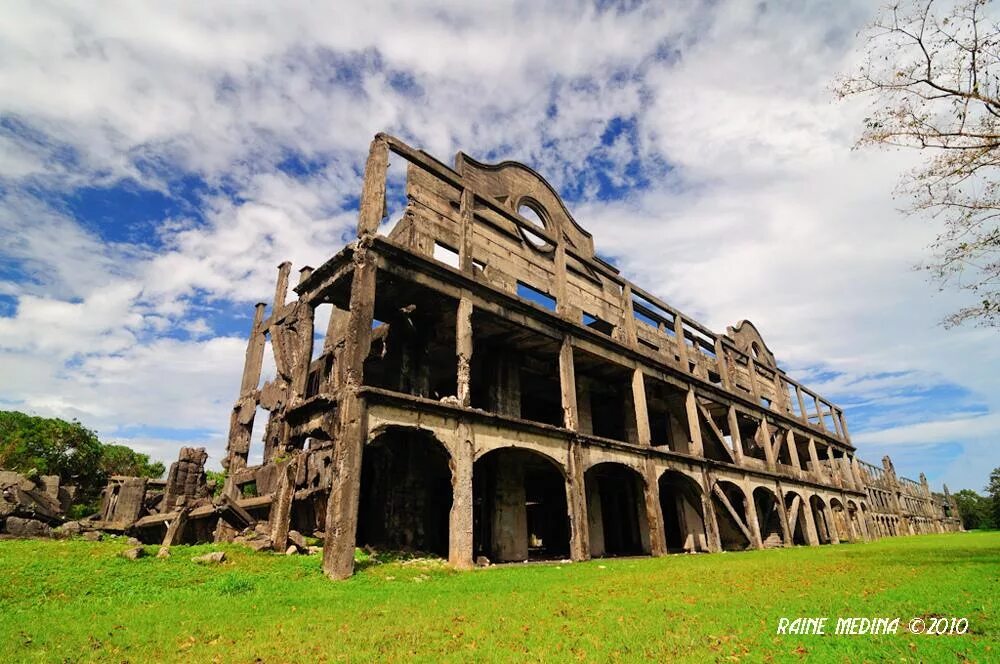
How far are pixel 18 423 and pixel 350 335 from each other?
1258 inches

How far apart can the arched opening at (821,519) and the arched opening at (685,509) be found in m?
12.4

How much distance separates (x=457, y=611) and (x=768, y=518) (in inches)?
1030

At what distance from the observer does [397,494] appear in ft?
48.5

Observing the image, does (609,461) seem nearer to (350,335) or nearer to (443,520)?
(443,520)

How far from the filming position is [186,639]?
5086mm

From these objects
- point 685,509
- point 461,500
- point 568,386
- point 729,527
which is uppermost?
point 568,386

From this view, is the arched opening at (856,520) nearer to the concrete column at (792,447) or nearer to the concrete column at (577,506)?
the concrete column at (792,447)

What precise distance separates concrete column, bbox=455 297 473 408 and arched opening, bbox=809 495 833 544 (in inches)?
1030

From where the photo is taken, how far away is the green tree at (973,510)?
7069cm

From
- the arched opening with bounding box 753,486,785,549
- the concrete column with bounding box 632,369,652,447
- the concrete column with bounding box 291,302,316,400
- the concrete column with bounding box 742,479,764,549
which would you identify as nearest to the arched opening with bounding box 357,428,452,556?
the concrete column with bounding box 291,302,316,400

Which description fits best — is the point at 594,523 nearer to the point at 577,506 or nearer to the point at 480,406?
the point at 577,506

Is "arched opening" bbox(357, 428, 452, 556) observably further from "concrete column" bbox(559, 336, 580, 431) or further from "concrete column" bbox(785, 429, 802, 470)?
"concrete column" bbox(785, 429, 802, 470)

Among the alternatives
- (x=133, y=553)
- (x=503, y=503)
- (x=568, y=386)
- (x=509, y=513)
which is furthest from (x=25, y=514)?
(x=568, y=386)

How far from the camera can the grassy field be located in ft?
14.9
